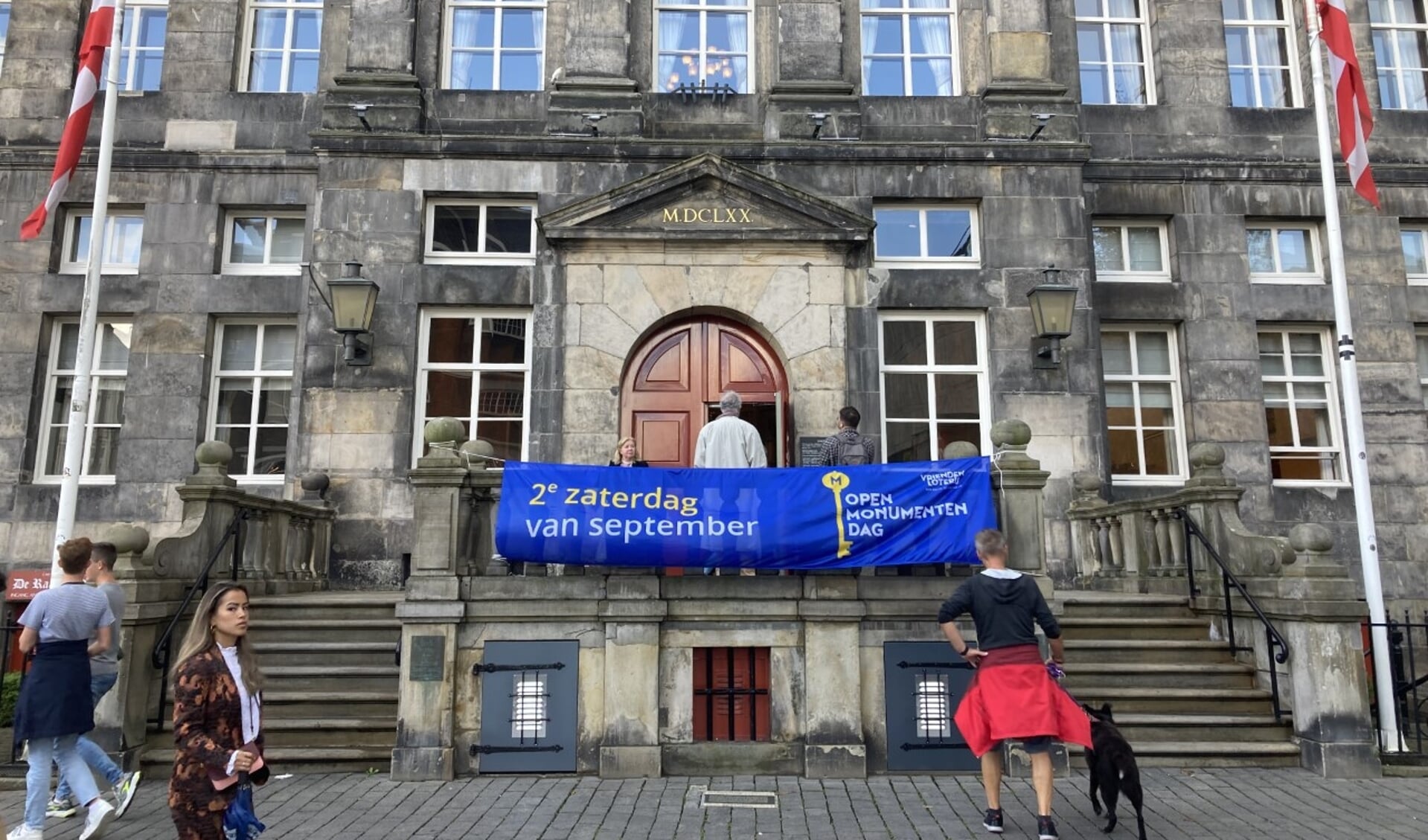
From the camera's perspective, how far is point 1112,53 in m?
16.3

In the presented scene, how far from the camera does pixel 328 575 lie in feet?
43.3

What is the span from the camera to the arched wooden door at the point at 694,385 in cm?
1345

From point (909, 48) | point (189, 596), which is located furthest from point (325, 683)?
point (909, 48)

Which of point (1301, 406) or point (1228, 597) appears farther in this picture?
point (1301, 406)

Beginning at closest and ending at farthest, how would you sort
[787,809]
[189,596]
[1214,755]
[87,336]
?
[787,809] < [1214,755] < [189,596] < [87,336]

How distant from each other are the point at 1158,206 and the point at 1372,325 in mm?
3803

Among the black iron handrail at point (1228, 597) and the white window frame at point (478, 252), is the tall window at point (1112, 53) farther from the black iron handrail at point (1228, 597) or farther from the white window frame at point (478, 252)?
the white window frame at point (478, 252)

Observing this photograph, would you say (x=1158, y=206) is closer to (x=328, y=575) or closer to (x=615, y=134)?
(x=615, y=134)

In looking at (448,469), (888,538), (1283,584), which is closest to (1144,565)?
(1283,584)

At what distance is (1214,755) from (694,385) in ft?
25.0

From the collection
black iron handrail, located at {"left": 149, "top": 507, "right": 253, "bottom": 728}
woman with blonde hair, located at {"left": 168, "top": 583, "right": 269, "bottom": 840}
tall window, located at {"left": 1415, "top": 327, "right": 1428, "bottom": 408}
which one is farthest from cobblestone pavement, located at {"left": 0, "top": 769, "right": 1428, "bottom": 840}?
tall window, located at {"left": 1415, "top": 327, "right": 1428, "bottom": 408}

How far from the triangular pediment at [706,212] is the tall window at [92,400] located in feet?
23.1

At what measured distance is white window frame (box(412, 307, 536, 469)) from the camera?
1369cm

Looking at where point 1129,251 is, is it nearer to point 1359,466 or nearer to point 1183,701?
point 1359,466
